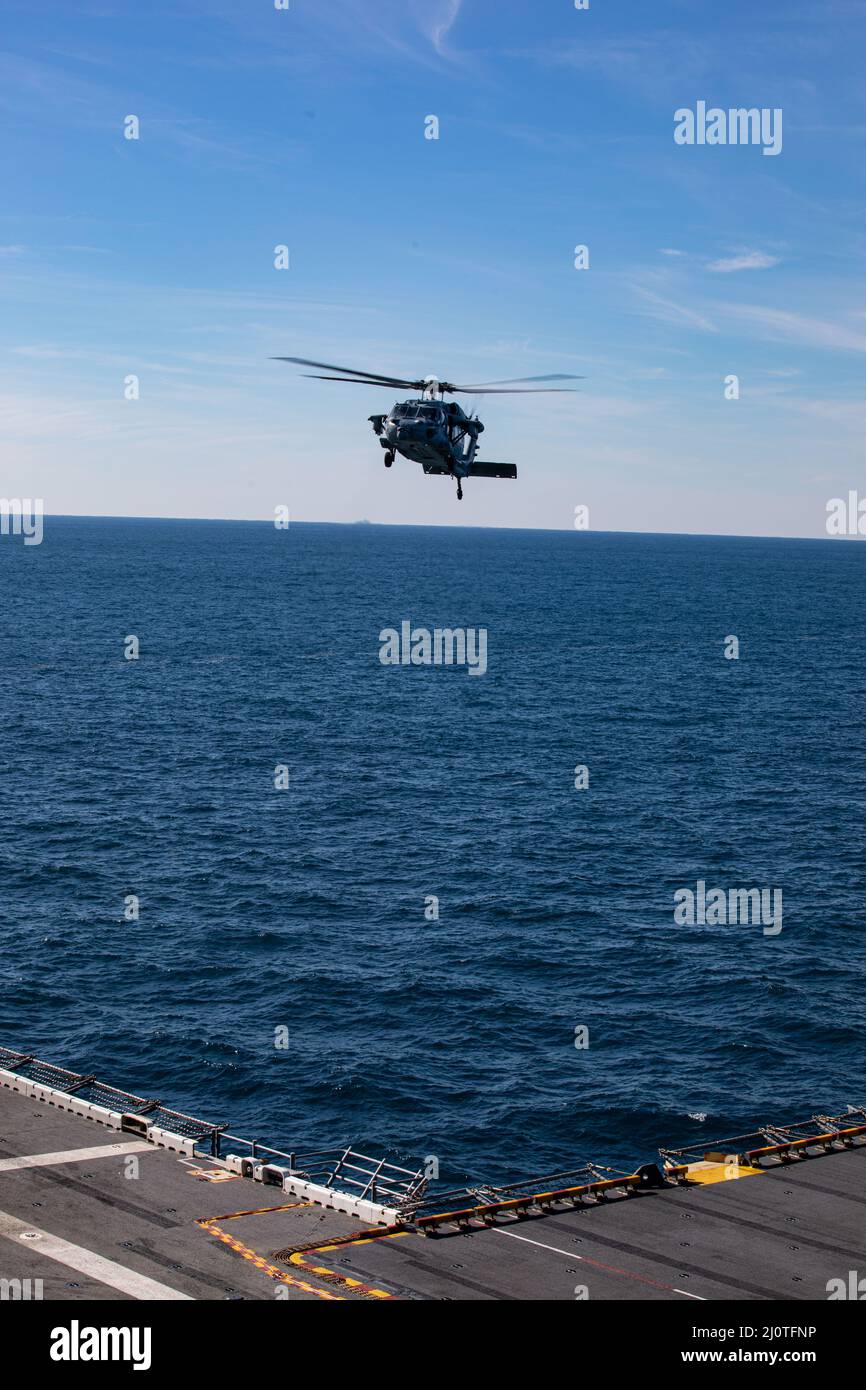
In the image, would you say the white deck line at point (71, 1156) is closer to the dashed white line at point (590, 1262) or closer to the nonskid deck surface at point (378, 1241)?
the nonskid deck surface at point (378, 1241)

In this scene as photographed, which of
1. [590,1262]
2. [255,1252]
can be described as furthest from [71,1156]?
[590,1262]

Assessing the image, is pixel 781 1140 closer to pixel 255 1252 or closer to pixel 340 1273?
pixel 340 1273

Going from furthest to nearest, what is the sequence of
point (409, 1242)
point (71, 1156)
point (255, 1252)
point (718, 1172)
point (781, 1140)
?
point (781, 1140), point (718, 1172), point (71, 1156), point (409, 1242), point (255, 1252)

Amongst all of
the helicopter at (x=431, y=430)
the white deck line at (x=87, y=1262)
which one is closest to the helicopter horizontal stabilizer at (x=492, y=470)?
the helicopter at (x=431, y=430)

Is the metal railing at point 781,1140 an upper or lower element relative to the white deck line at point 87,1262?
lower

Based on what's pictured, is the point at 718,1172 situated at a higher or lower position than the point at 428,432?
lower

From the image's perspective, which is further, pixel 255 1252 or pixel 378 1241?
pixel 378 1241

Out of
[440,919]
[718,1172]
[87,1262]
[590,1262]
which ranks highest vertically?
[440,919]
